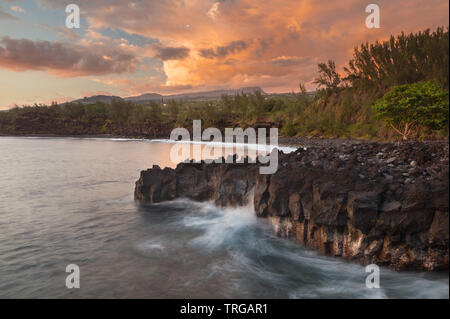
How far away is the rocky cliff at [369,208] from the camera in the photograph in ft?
23.8

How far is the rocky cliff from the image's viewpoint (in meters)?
7.25

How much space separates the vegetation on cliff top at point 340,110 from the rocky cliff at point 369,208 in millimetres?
4743

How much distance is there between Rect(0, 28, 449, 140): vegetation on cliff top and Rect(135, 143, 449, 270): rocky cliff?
4743mm

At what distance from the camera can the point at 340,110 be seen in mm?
49188

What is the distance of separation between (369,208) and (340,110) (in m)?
45.9

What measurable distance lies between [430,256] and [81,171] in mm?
28752

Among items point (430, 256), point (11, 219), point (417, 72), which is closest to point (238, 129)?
point (417, 72)

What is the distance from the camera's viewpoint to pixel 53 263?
904cm
